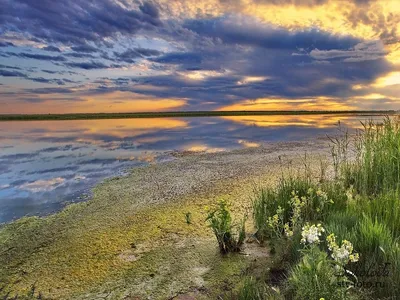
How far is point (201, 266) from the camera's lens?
4.02 metres

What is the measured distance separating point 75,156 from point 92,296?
414 inches

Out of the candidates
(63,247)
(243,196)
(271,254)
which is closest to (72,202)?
(63,247)

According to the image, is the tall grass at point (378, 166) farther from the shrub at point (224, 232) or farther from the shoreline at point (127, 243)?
the shrub at point (224, 232)

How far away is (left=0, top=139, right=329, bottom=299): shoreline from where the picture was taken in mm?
3719

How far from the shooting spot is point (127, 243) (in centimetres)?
477

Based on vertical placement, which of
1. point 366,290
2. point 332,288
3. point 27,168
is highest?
point 332,288

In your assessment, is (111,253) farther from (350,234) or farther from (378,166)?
(378,166)

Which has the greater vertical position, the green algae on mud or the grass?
the grass

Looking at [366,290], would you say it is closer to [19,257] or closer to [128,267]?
[128,267]

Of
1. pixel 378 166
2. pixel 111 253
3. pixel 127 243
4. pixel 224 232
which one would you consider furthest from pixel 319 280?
pixel 378 166

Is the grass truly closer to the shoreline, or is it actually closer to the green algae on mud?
the shoreline

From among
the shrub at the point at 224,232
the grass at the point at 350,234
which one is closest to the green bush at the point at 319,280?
the grass at the point at 350,234

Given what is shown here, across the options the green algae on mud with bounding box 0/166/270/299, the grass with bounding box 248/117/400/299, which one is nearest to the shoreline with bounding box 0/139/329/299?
the green algae on mud with bounding box 0/166/270/299

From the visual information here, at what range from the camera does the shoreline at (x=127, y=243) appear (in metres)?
3.72
